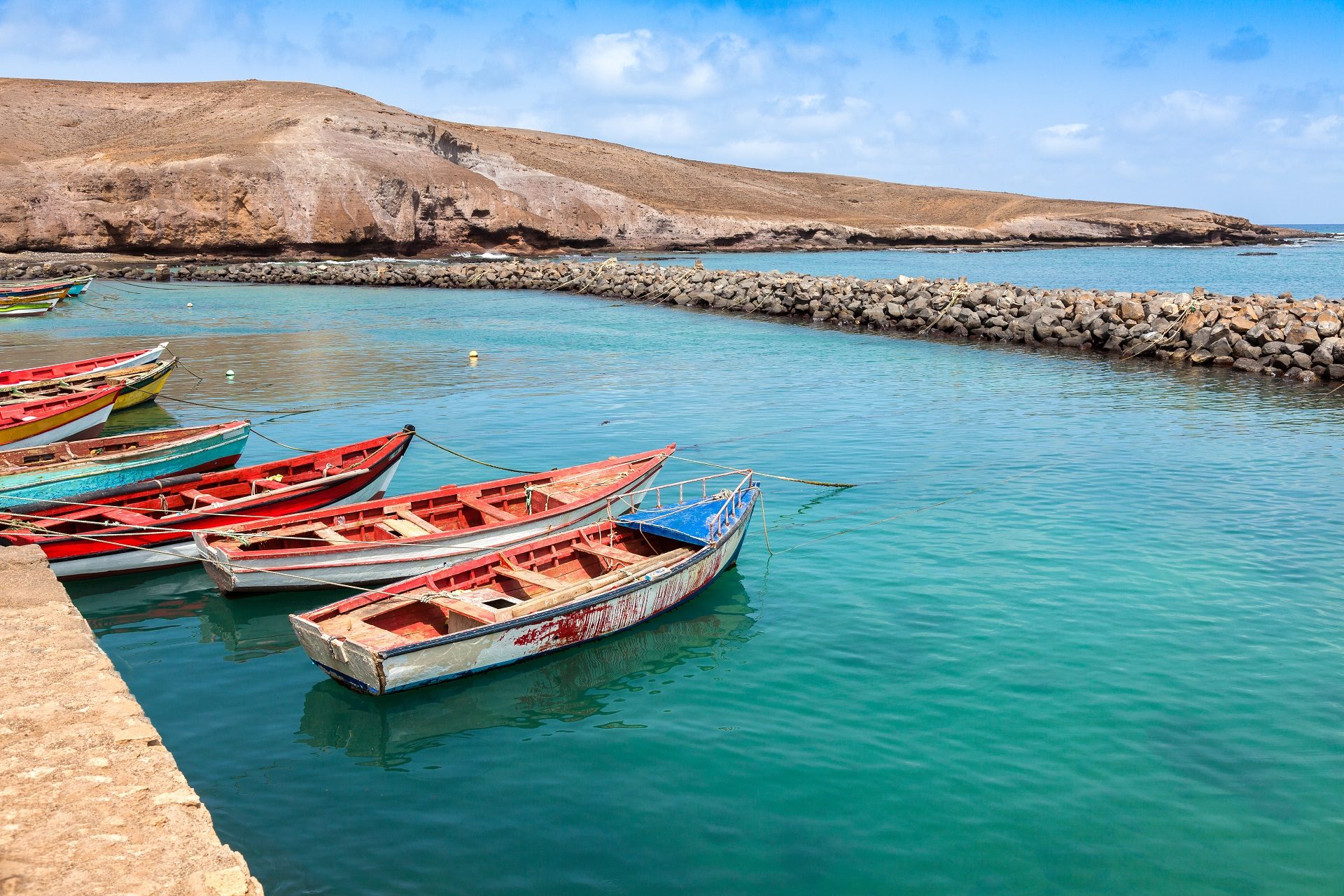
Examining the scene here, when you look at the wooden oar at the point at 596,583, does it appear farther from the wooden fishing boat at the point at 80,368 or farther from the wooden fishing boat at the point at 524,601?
the wooden fishing boat at the point at 80,368

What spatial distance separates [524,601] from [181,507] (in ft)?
18.7

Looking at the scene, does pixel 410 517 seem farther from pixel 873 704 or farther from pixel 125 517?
pixel 873 704

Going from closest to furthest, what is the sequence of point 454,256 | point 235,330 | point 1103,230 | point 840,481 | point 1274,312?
point 840,481, point 1274,312, point 235,330, point 454,256, point 1103,230

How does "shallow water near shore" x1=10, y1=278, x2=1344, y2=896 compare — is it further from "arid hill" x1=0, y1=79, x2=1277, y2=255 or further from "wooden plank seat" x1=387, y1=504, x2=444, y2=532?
"arid hill" x1=0, y1=79, x2=1277, y2=255

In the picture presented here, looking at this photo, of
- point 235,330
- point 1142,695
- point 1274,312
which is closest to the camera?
point 1142,695

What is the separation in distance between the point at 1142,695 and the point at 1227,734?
802 millimetres

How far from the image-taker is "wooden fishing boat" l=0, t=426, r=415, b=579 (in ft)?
38.7

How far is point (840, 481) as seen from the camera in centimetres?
1691

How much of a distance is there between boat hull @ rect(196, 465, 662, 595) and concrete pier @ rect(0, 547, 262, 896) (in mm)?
2702


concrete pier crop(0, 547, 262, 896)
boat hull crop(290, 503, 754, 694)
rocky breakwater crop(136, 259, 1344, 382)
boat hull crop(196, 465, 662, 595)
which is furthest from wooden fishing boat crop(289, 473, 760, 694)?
rocky breakwater crop(136, 259, 1344, 382)

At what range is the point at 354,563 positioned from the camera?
11.5m

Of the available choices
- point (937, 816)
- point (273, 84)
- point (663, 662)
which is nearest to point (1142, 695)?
point (937, 816)

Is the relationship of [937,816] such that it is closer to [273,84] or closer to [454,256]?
[454,256]

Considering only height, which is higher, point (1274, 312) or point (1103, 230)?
point (1103, 230)
